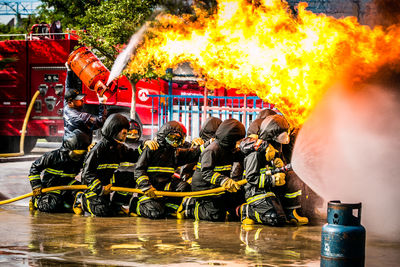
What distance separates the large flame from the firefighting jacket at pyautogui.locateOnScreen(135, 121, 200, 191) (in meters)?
1.14

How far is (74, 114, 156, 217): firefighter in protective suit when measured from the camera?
811 centimetres

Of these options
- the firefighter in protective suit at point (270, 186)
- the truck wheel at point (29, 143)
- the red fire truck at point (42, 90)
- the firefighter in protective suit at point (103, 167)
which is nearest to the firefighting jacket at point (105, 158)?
the firefighter in protective suit at point (103, 167)

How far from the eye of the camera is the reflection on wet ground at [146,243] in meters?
5.38

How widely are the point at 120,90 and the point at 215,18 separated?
8930 millimetres

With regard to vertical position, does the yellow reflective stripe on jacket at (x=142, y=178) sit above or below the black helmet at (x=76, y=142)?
below

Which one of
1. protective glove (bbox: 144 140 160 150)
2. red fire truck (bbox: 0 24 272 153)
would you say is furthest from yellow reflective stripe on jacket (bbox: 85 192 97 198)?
red fire truck (bbox: 0 24 272 153)

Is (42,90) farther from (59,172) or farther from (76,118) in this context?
(59,172)

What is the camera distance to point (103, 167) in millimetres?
8258

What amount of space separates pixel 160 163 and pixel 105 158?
2.51 ft

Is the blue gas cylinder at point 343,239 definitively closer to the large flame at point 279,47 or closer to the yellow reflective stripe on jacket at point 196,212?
the large flame at point 279,47

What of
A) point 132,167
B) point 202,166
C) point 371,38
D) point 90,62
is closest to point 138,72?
point 90,62

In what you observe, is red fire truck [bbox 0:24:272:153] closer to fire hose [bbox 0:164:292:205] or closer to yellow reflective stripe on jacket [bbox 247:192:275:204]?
fire hose [bbox 0:164:292:205]

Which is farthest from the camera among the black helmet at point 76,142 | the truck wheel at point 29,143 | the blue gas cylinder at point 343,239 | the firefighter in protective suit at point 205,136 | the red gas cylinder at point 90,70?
the truck wheel at point 29,143

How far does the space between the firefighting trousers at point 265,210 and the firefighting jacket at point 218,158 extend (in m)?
0.48
